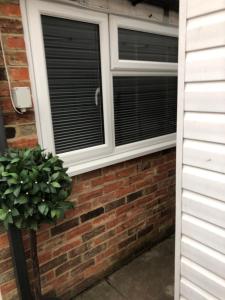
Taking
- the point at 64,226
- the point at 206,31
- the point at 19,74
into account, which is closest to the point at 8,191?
the point at 19,74

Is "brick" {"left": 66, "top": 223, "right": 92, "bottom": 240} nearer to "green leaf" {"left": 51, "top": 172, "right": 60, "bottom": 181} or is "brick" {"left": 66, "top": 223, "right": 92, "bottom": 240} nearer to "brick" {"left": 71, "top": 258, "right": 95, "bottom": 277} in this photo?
"brick" {"left": 71, "top": 258, "right": 95, "bottom": 277}

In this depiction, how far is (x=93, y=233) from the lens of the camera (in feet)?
6.93

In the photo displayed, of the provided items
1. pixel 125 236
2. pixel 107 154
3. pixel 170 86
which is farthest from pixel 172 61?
pixel 125 236

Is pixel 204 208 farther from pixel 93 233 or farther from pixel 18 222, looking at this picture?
pixel 93 233

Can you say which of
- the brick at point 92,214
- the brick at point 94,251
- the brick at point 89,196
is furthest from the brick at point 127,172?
the brick at point 94,251

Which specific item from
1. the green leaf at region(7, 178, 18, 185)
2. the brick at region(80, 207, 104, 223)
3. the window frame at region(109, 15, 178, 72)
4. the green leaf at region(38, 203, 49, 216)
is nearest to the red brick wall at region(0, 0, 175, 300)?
the brick at region(80, 207, 104, 223)

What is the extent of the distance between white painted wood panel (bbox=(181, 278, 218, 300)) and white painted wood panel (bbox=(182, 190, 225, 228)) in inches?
18.0

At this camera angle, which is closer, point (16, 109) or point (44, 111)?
point (16, 109)

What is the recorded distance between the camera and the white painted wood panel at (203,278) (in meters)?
1.31

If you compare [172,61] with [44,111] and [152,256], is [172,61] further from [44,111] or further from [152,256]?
[152,256]

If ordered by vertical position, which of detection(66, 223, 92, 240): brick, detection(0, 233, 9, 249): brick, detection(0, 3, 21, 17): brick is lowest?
detection(66, 223, 92, 240): brick

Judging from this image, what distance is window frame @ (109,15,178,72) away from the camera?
6.30 ft

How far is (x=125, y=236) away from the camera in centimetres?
239

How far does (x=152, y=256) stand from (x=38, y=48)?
217 cm
